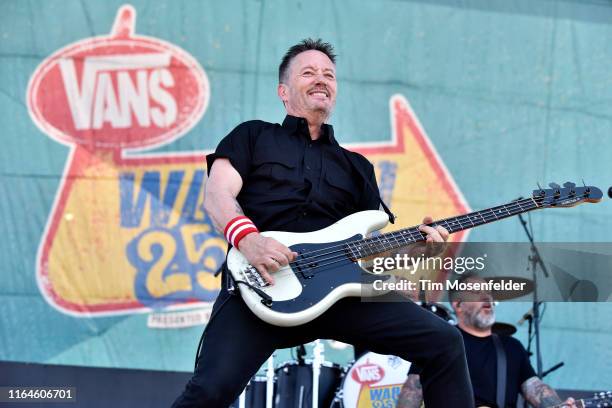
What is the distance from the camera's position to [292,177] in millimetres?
3826

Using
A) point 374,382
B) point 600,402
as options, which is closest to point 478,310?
point 374,382

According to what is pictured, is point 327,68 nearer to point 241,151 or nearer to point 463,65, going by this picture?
point 241,151

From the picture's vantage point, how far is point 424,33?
7.02 meters

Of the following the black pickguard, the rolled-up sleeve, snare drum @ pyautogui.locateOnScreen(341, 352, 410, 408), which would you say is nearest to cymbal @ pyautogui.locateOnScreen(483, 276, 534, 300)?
snare drum @ pyautogui.locateOnScreen(341, 352, 410, 408)

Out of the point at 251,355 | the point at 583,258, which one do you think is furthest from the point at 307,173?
the point at 583,258

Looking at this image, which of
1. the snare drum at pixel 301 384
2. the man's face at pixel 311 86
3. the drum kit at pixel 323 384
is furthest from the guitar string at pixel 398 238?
the snare drum at pixel 301 384

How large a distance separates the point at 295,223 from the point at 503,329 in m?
2.94

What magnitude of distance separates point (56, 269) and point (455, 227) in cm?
373

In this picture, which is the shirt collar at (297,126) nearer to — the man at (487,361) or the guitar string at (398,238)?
the guitar string at (398,238)

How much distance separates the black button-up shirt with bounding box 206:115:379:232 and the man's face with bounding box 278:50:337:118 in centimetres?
8

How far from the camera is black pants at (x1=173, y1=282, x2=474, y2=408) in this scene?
3354 millimetres

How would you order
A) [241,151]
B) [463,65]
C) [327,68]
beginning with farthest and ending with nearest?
[463,65] → [327,68] → [241,151]

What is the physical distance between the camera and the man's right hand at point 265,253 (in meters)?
3.43

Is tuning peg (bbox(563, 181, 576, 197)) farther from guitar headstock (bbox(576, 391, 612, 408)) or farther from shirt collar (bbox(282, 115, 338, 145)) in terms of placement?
guitar headstock (bbox(576, 391, 612, 408))
